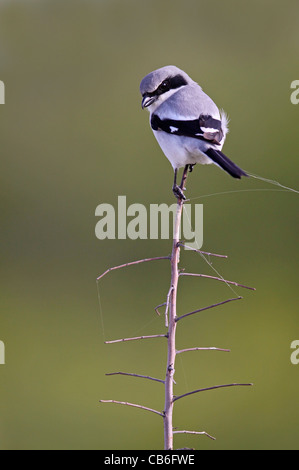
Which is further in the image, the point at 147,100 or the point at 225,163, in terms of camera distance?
the point at 147,100

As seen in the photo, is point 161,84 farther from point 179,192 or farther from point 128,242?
point 128,242

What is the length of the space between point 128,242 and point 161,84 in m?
2.99

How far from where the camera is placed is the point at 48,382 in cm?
500

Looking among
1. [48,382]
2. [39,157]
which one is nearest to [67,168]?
[39,157]

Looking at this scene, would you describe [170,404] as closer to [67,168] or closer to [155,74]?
[155,74]

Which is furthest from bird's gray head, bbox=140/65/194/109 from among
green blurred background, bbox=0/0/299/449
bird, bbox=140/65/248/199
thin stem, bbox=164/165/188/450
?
green blurred background, bbox=0/0/299/449

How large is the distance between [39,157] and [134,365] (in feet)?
7.16

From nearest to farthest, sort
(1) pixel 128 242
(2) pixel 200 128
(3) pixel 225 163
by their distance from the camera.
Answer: (3) pixel 225 163 < (2) pixel 200 128 < (1) pixel 128 242

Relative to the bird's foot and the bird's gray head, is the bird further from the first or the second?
the bird's foot

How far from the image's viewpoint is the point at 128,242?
497 cm

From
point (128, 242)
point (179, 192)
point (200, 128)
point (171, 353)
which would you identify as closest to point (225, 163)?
point (179, 192)

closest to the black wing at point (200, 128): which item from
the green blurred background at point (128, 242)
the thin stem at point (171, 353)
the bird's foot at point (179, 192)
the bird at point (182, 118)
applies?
the bird at point (182, 118)

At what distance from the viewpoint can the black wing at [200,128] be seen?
1947 millimetres

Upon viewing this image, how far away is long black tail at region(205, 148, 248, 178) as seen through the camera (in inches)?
65.0
